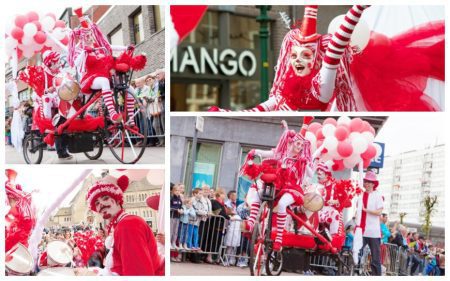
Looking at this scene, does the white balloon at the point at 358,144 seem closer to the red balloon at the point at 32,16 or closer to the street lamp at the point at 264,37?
the street lamp at the point at 264,37

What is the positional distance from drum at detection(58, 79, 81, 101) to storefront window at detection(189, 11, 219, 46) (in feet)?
8.76

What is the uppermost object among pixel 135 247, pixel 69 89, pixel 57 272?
pixel 69 89

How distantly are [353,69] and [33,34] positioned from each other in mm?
1340

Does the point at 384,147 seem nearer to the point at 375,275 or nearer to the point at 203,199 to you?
the point at 375,275

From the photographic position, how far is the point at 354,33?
283 centimetres

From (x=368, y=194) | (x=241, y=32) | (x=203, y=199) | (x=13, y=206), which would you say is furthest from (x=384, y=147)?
(x=241, y=32)

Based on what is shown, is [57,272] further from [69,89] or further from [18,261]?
[69,89]

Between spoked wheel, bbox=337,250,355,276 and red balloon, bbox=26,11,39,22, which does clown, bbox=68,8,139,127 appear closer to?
red balloon, bbox=26,11,39,22

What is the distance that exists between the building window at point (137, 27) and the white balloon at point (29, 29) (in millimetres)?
413

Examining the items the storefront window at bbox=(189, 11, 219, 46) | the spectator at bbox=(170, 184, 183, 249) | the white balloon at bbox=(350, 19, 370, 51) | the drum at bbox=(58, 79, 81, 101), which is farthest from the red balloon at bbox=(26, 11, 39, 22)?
the storefront window at bbox=(189, 11, 219, 46)

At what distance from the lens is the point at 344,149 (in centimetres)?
319

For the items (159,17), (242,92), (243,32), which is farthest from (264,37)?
(243,32)

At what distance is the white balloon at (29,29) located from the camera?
315 centimetres

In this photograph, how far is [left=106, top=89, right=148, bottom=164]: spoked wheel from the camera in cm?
316
